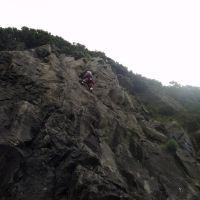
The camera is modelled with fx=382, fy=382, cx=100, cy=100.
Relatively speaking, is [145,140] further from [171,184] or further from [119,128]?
[171,184]

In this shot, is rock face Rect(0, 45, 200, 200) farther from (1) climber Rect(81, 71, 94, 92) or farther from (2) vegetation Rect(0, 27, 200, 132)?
(2) vegetation Rect(0, 27, 200, 132)

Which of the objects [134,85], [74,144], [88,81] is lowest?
[74,144]

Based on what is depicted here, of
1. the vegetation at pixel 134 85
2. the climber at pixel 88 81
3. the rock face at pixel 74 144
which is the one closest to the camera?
the rock face at pixel 74 144

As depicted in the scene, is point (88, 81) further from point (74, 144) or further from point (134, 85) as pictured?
point (134, 85)

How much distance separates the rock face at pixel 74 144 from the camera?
17766mm

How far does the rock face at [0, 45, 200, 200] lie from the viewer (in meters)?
17.8

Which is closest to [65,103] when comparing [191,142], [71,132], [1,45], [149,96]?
[71,132]

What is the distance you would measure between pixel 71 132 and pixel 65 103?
2.57 m

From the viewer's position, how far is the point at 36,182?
57.7 feet

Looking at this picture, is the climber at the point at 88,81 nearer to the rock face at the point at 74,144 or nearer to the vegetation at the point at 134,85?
the rock face at the point at 74,144

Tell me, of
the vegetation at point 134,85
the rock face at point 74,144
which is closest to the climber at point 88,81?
the rock face at point 74,144

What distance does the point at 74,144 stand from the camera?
64.9 feet

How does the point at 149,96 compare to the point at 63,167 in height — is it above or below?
above

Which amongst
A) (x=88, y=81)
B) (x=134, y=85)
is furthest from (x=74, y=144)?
(x=134, y=85)
